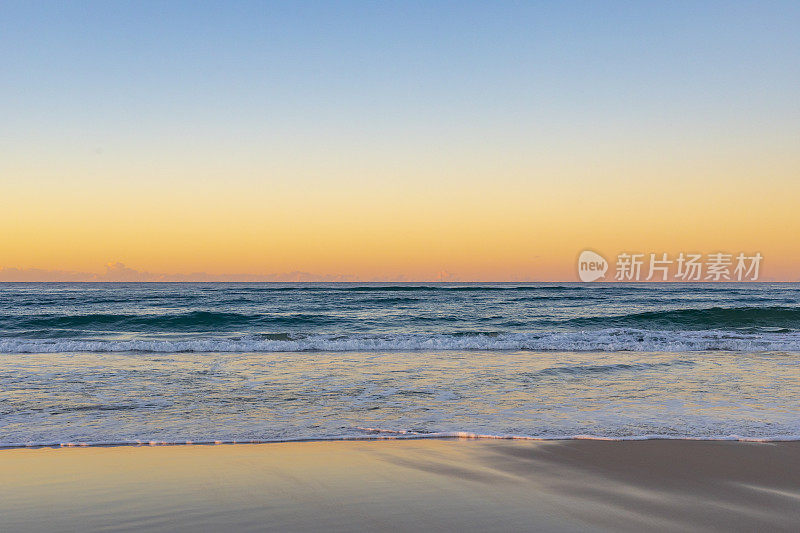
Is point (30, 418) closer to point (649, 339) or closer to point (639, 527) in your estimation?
point (639, 527)

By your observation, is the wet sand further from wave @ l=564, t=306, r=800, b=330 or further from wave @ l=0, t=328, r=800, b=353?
wave @ l=564, t=306, r=800, b=330

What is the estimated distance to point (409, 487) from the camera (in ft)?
15.2

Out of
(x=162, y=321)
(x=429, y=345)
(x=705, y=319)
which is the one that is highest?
(x=705, y=319)

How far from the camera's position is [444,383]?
993cm

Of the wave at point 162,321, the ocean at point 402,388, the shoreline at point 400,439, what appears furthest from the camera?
the wave at point 162,321

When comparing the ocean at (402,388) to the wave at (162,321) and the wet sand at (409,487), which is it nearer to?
the wet sand at (409,487)

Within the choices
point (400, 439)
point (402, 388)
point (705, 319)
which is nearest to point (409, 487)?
point (400, 439)

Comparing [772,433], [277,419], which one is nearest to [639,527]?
[772,433]

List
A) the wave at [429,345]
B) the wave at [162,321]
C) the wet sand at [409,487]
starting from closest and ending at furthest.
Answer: the wet sand at [409,487]
the wave at [429,345]
the wave at [162,321]

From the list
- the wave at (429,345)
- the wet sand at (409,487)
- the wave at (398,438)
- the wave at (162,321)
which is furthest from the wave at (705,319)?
the wet sand at (409,487)

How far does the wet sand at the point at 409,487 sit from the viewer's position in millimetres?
3938

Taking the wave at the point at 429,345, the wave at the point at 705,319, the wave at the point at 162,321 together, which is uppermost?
the wave at the point at 705,319

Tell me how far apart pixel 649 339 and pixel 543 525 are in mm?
15494

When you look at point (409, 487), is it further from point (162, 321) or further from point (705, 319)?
point (705, 319)
